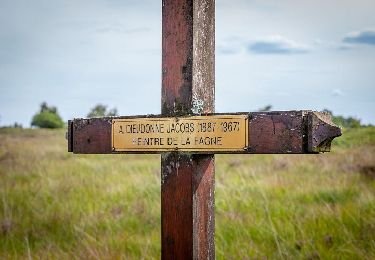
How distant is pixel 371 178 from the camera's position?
6238mm

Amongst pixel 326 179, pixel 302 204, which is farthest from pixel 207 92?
pixel 326 179

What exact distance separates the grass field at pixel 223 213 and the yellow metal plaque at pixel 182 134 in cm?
128

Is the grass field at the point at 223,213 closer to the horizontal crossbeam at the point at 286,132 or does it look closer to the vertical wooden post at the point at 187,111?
the vertical wooden post at the point at 187,111

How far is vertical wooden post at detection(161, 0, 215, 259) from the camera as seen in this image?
2.16 m

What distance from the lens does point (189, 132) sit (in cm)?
212

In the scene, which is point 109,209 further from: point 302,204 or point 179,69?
point 179,69

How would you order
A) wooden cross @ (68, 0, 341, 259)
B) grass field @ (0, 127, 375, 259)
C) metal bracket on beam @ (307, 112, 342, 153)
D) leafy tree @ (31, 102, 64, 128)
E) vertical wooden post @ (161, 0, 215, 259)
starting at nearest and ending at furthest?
metal bracket on beam @ (307, 112, 342, 153)
wooden cross @ (68, 0, 341, 259)
vertical wooden post @ (161, 0, 215, 259)
grass field @ (0, 127, 375, 259)
leafy tree @ (31, 102, 64, 128)

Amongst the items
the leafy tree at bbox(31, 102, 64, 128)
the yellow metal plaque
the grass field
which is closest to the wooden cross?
the yellow metal plaque

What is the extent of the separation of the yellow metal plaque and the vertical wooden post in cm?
6

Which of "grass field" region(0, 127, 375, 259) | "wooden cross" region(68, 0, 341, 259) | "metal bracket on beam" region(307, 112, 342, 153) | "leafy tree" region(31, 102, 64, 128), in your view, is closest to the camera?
"metal bracket on beam" region(307, 112, 342, 153)

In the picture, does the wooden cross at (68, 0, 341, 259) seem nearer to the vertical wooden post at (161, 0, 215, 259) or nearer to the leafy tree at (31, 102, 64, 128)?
the vertical wooden post at (161, 0, 215, 259)

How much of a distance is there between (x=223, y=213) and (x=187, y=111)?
2532 millimetres

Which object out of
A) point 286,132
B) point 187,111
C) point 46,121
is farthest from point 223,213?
point 46,121

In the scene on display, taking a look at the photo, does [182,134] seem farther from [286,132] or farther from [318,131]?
[318,131]
